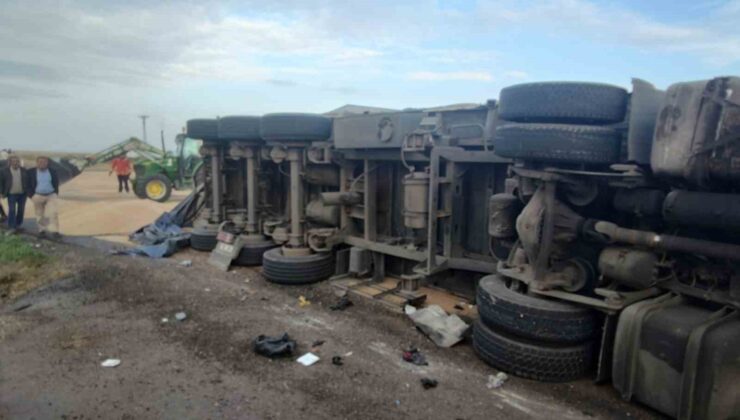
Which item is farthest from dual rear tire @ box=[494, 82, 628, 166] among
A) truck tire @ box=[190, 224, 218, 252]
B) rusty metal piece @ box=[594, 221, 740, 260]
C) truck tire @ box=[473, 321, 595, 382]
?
truck tire @ box=[190, 224, 218, 252]

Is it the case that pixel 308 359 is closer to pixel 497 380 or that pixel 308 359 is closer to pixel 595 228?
pixel 497 380

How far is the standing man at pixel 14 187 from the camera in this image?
27.0 ft

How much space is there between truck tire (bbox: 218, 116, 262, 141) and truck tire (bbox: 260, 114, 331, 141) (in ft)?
2.32

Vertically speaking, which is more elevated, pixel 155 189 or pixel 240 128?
pixel 240 128

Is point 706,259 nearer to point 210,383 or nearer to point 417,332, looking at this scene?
point 417,332

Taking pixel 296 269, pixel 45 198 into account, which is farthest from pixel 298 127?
pixel 45 198

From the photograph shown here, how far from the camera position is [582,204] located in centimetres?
323

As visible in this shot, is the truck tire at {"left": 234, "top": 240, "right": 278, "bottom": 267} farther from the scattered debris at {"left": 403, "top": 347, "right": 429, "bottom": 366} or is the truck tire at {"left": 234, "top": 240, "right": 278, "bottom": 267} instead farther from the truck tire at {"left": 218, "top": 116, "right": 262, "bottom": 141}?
the scattered debris at {"left": 403, "top": 347, "right": 429, "bottom": 366}

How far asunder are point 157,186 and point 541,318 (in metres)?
13.2

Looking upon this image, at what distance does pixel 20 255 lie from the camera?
20.4ft

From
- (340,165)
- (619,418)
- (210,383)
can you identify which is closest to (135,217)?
(340,165)

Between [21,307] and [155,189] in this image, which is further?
[155,189]

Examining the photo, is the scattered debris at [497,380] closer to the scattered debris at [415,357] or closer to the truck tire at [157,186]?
the scattered debris at [415,357]

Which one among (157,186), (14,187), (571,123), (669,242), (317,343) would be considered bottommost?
(317,343)
